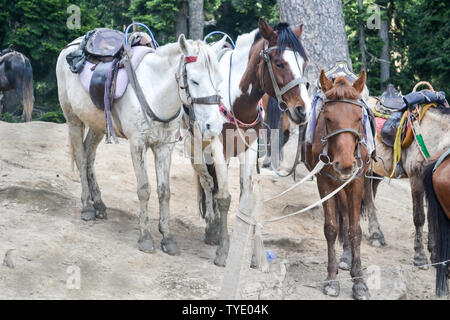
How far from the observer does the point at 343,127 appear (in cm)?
Result: 545

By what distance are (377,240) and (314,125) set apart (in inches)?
117

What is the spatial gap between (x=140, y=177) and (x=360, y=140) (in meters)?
2.49

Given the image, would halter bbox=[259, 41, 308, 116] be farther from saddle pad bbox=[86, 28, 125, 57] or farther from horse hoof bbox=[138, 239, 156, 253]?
horse hoof bbox=[138, 239, 156, 253]

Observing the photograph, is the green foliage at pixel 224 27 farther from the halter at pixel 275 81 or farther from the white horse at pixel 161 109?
the halter at pixel 275 81

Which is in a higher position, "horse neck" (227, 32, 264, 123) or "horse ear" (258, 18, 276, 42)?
"horse ear" (258, 18, 276, 42)

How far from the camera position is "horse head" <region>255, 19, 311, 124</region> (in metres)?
5.94

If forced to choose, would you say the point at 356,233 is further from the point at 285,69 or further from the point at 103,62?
the point at 103,62

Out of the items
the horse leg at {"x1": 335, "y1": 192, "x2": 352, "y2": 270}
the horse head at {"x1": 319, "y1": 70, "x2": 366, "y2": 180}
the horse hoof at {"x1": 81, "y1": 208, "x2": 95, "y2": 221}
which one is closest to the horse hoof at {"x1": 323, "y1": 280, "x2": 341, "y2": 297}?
the horse leg at {"x1": 335, "y1": 192, "x2": 352, "y2": 270}

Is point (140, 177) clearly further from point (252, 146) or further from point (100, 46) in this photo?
point (100, 46)

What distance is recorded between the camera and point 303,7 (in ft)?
32.0

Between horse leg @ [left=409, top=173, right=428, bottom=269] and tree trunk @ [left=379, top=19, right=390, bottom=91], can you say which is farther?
tree trunk @ [left=379, top=19, right=390, bottom=91]

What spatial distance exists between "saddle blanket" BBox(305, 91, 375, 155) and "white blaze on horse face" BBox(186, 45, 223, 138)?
→ 38.5 inches

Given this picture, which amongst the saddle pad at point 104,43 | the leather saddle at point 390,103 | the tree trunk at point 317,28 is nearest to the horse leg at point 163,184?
the saddle pad at point 104,43

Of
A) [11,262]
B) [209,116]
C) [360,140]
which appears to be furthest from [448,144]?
[11,262]
